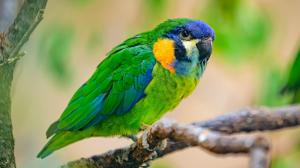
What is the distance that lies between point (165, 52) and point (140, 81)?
0.35ft

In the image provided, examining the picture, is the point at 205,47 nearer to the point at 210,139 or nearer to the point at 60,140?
the point at 60,140

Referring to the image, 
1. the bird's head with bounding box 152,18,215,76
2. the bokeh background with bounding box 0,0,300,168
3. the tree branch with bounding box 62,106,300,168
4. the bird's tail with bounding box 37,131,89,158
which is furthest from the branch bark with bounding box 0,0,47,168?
the bird's head with bounding box 152,18,215,76

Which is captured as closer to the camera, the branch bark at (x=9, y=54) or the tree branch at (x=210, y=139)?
the tree branch at (x=210, y=139)

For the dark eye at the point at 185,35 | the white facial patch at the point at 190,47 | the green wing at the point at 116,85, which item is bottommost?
the green wing at the point at 116,85

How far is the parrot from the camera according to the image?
5.20ft

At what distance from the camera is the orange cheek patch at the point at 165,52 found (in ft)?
5.36

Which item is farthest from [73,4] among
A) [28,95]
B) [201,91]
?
[201,91]

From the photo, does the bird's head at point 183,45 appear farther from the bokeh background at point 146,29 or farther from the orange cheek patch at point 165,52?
the bokeh background at point 146,29

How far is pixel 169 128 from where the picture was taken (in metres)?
1.04

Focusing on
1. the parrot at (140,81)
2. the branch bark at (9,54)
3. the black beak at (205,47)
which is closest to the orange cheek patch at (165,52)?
the parrot at (140,81)

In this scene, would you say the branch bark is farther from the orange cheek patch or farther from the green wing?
the orange cheek patch

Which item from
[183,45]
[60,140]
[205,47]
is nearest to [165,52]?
[183,45]

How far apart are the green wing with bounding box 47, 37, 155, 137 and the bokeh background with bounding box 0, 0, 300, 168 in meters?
0.14

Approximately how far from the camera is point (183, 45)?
1596 mm
